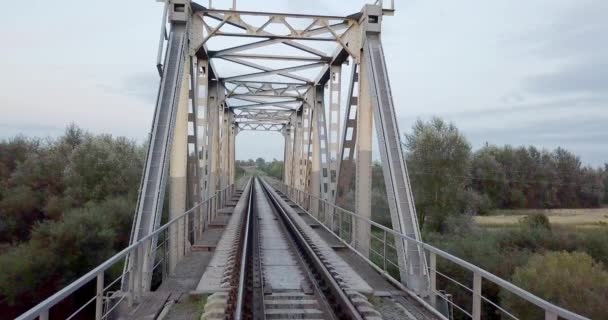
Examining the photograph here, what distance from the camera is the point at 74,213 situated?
904 inches

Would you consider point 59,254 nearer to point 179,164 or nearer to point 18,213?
point 18,213

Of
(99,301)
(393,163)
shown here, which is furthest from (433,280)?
(99,301)

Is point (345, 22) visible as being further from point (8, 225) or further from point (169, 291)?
point (8, 225)

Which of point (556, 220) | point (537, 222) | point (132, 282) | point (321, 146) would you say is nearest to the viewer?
point (132, 282)

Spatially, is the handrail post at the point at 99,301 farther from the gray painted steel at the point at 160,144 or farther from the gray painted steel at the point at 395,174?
the gray painted steel at the point at 395,174

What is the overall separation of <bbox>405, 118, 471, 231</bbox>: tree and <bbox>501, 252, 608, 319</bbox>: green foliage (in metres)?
14.1

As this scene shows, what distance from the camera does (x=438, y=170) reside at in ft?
103

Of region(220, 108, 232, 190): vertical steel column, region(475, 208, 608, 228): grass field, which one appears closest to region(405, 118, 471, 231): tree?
region(475, 208, 608, 228): grass field

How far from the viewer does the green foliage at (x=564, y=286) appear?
14656 mm

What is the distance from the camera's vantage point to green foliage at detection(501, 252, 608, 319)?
14.7 m

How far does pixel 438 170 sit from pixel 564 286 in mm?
16323

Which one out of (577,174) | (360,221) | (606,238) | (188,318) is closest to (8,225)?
(360,221)

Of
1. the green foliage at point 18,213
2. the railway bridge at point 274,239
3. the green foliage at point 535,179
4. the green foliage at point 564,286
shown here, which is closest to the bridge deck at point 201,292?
the railway bridge at point 274,239

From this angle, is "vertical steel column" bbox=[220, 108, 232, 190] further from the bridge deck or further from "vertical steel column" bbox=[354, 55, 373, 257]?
the bridge deck
